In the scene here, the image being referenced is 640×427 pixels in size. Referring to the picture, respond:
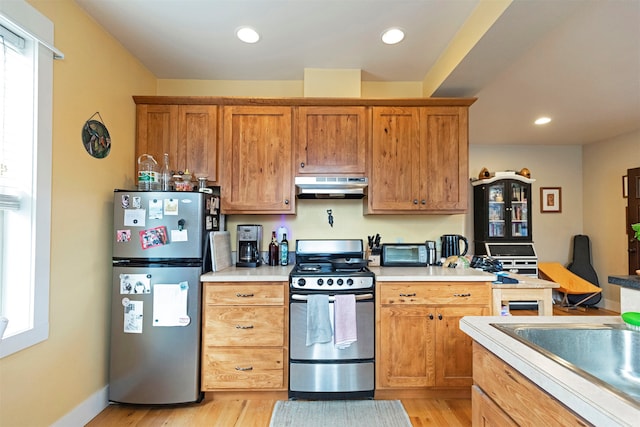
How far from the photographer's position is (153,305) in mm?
2121

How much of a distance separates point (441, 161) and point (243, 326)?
2.10m

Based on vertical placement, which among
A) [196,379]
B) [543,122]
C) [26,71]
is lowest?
[196,379]

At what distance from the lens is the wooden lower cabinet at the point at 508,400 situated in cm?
83

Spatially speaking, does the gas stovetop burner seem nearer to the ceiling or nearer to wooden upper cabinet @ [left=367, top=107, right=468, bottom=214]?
wooden upper cabinet @ [left=367, top=107, right=468, bottom=214]

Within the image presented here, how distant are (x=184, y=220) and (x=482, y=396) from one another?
79.1 inches

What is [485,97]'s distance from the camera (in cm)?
339

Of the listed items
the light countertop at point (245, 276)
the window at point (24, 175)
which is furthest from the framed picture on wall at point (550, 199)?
the window at point (24, 175)

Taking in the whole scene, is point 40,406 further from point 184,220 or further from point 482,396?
point 482,396

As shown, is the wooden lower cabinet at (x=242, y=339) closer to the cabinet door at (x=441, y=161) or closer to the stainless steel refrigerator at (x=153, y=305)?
the stainless steel refrigerator at (x=153, y=305)

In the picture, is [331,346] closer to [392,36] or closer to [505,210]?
[392,36]

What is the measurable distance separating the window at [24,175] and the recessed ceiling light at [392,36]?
2.11 meters

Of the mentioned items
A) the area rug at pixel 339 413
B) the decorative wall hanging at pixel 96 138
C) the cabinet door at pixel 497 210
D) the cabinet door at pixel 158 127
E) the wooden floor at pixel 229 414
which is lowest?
the wooden floor at pixel 229 414

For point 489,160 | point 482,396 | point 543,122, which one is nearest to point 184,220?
point 482,396

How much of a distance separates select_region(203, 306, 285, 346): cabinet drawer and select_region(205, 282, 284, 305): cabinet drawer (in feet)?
0.14
